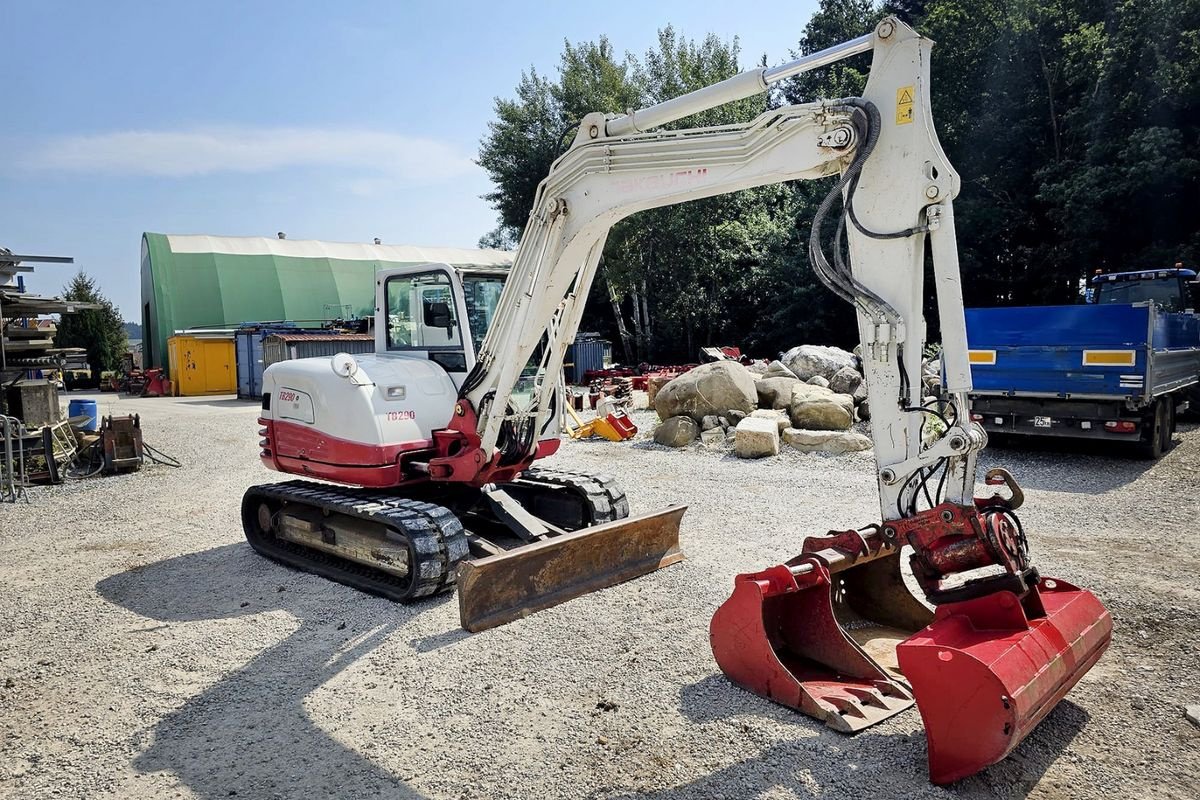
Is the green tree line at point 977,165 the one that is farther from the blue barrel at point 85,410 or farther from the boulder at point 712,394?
the blue barrel at point 85,410

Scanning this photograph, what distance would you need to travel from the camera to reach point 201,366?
29969 mm

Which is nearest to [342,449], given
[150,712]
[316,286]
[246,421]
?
[150,712]

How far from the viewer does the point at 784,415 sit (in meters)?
12.6

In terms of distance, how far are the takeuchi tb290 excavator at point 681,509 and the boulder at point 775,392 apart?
6.42 metres

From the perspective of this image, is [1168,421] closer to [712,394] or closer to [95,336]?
[712,394]

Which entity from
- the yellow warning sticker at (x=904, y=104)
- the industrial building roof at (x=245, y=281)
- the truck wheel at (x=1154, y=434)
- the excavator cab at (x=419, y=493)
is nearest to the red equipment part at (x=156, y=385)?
the industrial building roof at (x=245, y=281)

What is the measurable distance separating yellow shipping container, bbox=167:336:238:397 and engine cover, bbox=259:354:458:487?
82.4 feet

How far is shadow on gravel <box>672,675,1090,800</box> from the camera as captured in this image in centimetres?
339

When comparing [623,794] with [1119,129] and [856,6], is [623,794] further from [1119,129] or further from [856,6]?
[856,6]

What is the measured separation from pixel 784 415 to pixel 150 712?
32.9 feet

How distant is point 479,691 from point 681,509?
99.5 inches

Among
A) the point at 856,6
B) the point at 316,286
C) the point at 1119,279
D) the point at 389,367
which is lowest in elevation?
the point at 389,367

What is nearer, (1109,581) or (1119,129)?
(1109,581)

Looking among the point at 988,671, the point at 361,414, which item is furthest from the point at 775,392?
the point at 988,671
